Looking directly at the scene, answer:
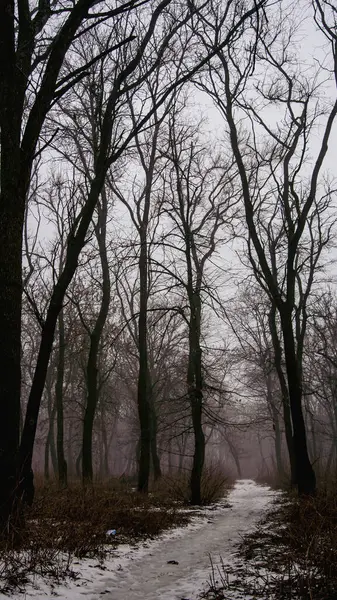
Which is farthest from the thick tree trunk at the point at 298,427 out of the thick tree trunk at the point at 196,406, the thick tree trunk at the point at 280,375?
the thick tree trunk at the point at 280,375

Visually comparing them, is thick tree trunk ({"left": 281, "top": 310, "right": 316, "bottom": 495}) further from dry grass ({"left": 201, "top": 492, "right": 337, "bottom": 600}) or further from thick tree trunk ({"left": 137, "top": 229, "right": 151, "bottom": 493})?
dry grass ({"left": 201, "top": 492, "right": 337, "bottom": 600})

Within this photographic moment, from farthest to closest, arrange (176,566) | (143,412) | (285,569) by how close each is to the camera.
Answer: (143,412) < (176,566) < (285,569)

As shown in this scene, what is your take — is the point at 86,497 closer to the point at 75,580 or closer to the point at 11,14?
the point at 75,580

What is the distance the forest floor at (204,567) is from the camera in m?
3.36

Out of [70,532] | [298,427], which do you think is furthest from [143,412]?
[70,532]

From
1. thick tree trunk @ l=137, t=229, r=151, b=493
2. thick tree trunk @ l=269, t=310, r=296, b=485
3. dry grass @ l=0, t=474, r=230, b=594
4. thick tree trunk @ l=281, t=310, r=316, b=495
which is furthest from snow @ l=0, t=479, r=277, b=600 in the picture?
thick tree trunk @ l=269, t=310, r=296, b=485

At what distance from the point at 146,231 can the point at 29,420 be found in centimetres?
824

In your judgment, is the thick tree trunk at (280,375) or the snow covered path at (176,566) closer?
the snow covered path at (176,566)

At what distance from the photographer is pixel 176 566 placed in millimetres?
4707

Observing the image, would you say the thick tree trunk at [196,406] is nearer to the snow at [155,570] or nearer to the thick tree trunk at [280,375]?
the snow at [155,570]

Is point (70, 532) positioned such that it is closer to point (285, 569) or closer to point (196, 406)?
point (285, 569)

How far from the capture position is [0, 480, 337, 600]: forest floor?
336cm

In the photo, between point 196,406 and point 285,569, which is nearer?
point 285,569

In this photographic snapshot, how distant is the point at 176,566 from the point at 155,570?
27 cm
